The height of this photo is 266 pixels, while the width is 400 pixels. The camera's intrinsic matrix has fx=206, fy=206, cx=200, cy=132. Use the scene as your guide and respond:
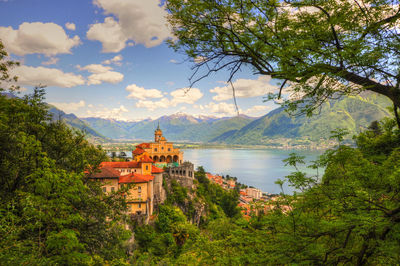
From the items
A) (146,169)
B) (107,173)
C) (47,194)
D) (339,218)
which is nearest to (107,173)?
(107,173)

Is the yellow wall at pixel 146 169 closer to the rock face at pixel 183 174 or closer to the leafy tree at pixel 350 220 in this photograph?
the rock face at pixel 183 174

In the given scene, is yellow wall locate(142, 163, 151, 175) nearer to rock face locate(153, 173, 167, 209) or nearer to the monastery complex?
the monastery complex

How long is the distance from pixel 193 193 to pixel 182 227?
13358 millimetres

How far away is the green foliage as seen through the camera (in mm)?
6227

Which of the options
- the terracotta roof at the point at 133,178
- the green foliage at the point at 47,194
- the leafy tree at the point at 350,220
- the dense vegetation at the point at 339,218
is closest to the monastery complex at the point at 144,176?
the terracotta roof at the point at 133,178

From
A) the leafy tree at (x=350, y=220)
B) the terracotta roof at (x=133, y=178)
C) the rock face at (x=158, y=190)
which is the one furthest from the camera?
the rock face at (x=158, y=190)

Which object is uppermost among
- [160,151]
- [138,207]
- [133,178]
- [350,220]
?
[350,220]

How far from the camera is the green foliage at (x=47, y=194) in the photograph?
20.4 ft

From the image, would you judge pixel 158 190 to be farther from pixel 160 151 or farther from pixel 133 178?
pixel 160 151

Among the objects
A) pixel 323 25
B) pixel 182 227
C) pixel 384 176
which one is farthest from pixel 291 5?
pixel 182 227

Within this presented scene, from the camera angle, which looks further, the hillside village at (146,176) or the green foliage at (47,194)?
the hillside village at (146,176)

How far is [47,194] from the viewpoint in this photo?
700 centimetres

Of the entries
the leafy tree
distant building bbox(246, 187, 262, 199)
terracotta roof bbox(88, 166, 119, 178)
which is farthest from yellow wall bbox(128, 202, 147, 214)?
distant building bbox(246, 187, 262, 199)

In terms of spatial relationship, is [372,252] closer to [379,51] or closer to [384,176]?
[384,176]
